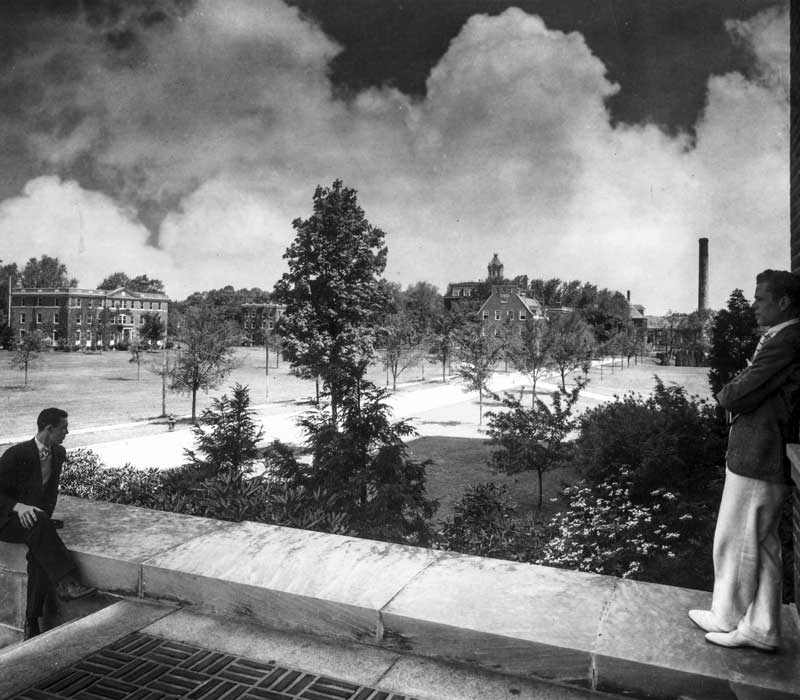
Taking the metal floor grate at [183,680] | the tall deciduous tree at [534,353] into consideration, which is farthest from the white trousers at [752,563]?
the tall deciduous tree at [534,353]

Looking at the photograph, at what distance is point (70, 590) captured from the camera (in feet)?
11.3

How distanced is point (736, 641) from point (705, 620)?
0.14 m

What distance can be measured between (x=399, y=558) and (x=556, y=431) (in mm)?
9100

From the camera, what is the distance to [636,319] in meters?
95.2

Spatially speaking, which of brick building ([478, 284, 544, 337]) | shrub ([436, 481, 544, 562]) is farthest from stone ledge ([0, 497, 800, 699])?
brick building ([478, 284, 544, 337])

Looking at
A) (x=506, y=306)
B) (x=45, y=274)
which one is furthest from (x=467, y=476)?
(x=45, y=274)

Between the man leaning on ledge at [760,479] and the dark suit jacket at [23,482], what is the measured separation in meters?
3.67

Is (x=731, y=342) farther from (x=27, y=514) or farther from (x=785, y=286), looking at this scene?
(x=27, y=514)

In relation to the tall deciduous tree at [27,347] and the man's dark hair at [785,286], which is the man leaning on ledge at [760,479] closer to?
the man's dark hair at [785,286]

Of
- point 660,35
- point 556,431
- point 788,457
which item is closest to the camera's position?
point 788,457

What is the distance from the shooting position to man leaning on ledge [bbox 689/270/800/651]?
98.3 inches

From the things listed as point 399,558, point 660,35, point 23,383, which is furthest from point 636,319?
point 399,558

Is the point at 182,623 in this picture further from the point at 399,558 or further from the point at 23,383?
the point at 23,383

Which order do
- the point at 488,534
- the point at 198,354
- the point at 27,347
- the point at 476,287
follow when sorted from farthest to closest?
1. the point at 476,287
2. the point at 27,347
3. the point at 198,354
4. the point at 488,534
